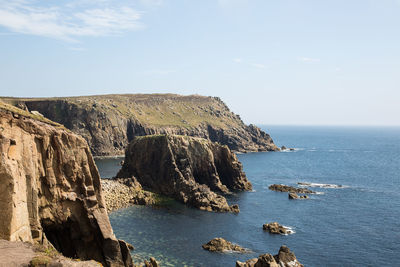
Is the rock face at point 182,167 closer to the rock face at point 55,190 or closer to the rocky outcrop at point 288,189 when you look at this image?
the rocky outcrop at point 288,189

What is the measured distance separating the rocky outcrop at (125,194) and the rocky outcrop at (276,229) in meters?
28.8

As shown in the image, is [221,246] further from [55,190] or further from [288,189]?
[288,189]

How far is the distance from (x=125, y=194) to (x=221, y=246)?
36033 mm

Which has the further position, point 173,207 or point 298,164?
point 298,164

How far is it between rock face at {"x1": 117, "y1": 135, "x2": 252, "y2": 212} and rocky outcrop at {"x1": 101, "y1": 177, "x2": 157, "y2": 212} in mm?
4644

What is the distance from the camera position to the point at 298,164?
16950 centimetres

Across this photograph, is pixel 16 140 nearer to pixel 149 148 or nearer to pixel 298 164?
pixel 149 148

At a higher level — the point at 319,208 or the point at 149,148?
the point at 149,148

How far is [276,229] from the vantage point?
222ft

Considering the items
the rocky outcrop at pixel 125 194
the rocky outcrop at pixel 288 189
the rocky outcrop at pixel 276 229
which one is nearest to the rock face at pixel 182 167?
the rocky outcrop at pixel 125 194

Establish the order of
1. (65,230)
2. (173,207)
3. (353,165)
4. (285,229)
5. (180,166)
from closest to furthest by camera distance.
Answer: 1. (65,230)
2. (285,229)
3. (173,207)
4. (180,166)
5. (353,165)

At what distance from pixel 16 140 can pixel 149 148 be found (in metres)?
72.6

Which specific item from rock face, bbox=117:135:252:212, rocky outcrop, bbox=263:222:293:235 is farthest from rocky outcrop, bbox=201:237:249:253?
rock face, bbox=117:135:252:212

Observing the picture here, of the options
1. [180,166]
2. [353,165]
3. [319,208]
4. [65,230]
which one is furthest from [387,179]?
[65,230]
